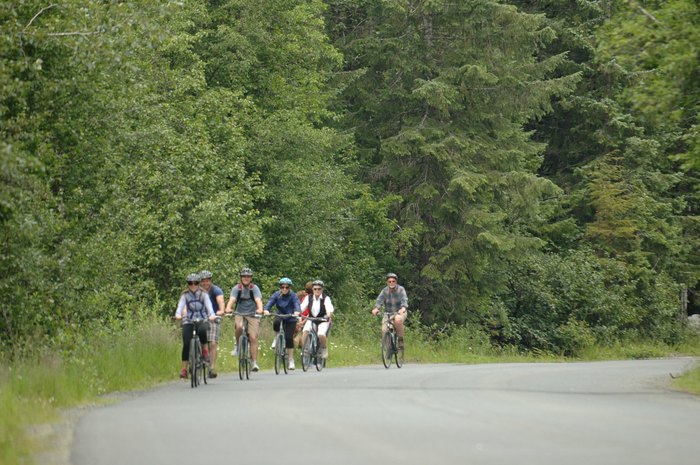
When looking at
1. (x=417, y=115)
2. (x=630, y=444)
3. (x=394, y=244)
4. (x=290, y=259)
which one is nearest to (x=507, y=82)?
(x=417, y=115)

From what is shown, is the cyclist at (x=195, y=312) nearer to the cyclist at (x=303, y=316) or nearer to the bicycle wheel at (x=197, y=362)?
the bicycle wheel at (x=197, y=362)

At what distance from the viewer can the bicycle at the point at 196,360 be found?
67.4ft

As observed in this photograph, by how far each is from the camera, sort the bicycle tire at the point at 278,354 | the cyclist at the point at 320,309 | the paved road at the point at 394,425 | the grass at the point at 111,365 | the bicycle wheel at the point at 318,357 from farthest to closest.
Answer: the cyclist at the point at 320,309 < the bicycle wheel at the point at 318,357 < the bicycle tire at the point at 278,354 < the grass at the point at 111,365 < the paved road at the point at 394,425

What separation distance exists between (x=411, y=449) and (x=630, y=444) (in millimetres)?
2098

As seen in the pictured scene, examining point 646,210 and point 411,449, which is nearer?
point 411,449

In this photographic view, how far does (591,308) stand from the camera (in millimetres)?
48531

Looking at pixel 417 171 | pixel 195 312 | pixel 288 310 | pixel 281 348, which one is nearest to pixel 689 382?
pixel 281 348

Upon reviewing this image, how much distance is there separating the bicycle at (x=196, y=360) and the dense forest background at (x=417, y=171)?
4.13m

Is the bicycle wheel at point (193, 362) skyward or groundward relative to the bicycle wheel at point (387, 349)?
skyward

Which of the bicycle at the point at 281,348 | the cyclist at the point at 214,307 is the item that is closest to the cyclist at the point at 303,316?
the bicycle at the point at 281,348

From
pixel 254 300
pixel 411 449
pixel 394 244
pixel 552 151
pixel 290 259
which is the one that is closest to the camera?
pixel 411 449

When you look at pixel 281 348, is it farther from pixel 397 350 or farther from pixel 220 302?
pixel 397 350

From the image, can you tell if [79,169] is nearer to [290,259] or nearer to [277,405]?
[277,405]

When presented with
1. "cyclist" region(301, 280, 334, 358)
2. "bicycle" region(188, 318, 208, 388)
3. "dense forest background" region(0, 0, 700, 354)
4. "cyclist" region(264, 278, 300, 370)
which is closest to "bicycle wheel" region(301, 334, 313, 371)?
"cyclist" region(301, 280, 334, 358)
